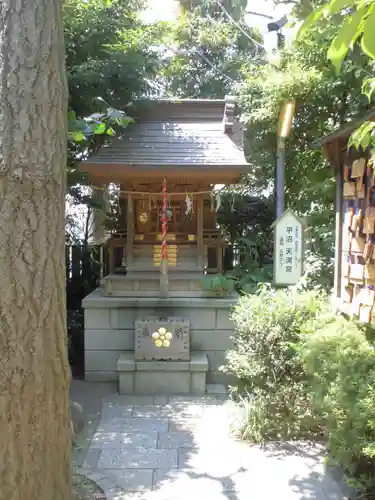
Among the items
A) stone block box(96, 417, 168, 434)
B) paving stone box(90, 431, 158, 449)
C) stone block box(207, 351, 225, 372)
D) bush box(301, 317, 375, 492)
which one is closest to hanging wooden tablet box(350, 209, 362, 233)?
bush box(301, 317, 375, 492)

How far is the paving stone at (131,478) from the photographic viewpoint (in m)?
4.00

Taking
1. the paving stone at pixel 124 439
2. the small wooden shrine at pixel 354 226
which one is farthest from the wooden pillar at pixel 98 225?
the small wooden shrine at pixel 354 226

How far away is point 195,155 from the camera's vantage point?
25.1ft

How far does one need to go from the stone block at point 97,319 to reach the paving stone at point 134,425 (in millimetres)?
1860

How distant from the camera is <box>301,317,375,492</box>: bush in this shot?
3357 mm

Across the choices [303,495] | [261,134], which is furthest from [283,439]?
[261,134]

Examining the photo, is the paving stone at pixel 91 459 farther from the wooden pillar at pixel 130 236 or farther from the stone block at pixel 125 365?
the wooden pillar at pixel 130 236

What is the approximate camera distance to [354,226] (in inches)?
161

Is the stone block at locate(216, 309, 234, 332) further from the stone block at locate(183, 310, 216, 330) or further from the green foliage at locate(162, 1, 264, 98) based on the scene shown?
the green foliage at locate(162, 1, 264, 98)

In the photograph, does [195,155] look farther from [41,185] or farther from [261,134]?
[41,185]

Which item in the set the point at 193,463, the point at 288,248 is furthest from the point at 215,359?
the point at 193,463

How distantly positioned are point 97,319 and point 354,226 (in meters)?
4.44

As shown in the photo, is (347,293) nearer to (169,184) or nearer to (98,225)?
(169,184)

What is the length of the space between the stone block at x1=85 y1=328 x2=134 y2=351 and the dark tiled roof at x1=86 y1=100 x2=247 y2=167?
102 inches
